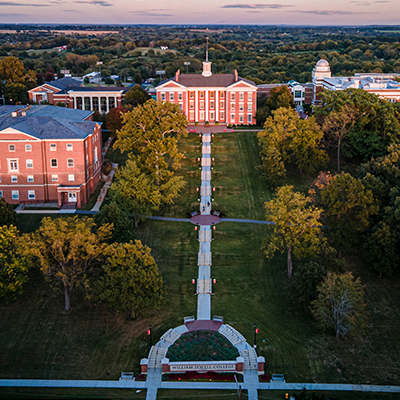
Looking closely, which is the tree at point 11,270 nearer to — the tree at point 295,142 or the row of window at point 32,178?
the row of window at point 32,178

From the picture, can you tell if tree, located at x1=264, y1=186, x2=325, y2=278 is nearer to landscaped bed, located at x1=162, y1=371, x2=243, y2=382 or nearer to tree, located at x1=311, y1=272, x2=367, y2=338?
tree, located at x1=311, y1=272, x2=367, y2=338

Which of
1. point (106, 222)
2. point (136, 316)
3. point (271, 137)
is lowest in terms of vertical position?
point (136, 316)

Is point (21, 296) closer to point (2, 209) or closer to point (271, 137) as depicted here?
point (2, 209)

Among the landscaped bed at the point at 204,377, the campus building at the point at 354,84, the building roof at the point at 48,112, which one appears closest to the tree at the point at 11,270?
the landscaped bed at the point at 204,377

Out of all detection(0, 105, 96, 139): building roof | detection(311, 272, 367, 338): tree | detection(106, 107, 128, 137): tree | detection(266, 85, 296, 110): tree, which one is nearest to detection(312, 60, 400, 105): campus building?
detection(266, 85, 296, 110): tree

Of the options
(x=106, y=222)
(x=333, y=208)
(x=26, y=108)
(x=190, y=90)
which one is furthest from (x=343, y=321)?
(x=190, y=90)

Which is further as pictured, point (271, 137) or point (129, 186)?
point (271, 137)
